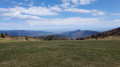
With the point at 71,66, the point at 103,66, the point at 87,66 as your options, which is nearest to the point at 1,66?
the point at 71,66

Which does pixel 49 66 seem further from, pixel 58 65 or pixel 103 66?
pixel 103 66

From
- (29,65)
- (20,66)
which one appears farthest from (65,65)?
(20,66)

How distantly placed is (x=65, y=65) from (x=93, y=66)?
2.84 m

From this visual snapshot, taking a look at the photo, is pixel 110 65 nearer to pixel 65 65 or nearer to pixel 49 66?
pixel 65 65

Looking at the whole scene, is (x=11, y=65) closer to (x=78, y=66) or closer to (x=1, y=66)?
(x=1, y=66)

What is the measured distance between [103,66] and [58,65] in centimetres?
457

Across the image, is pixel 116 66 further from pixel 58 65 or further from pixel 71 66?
pixel 58 65

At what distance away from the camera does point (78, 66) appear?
12.6 meters

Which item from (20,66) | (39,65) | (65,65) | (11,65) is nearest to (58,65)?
(65,65)

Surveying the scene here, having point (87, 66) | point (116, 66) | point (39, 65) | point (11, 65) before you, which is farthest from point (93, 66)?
point (11, 65)

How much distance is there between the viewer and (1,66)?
1270 centimetres

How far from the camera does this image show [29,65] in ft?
42.8

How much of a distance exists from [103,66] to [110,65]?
921mm

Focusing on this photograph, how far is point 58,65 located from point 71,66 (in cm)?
138
